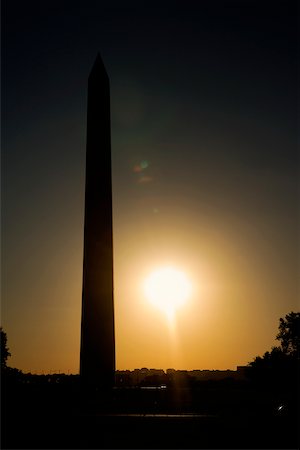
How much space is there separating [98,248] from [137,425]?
497 inches

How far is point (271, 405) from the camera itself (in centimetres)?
1973

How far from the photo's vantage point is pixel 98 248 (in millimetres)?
26844

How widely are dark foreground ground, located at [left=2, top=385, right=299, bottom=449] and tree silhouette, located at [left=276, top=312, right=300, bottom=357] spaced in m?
41.8

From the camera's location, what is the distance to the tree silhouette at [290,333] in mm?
60875

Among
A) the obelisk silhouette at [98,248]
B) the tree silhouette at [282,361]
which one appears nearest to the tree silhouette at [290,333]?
the tree silhouette at [282,361]

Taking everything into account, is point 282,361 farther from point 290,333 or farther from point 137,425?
point 137,425

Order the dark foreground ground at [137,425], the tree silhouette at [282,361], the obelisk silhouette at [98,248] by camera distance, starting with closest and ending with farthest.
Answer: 1. the dark foreground ground at [137,425]
2. the obelisk silhouette at [98,248]
3. the tree silhouette at [282,361]

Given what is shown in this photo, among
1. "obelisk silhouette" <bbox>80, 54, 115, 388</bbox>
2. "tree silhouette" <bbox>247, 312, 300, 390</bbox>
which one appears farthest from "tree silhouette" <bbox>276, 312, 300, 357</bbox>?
"obelisk silhouette" <bbox>80, 54, 115, 388</bbox>

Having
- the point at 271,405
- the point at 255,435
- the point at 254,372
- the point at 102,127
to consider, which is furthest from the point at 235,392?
the point at 254,372

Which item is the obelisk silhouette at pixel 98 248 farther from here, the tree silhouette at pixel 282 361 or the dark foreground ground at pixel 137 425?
the tree silhouette at pixel 282 361

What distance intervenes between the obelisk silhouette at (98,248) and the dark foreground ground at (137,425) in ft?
11.9

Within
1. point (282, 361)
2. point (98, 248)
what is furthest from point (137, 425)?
point (282, 361)

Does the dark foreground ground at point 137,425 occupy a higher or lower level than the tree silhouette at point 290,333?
lower

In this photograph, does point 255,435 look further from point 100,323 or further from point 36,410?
point 100,323
